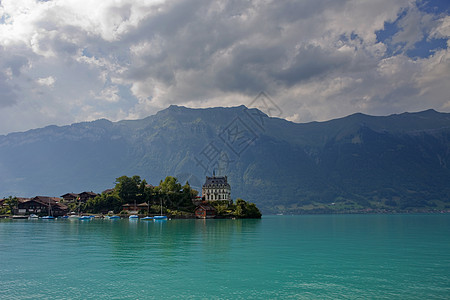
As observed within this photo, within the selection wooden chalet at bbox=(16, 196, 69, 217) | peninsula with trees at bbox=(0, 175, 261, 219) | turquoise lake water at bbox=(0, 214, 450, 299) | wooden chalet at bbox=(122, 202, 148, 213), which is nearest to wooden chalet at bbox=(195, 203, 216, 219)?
peninsula with trees at bbox=(0, 175, 261, 219)

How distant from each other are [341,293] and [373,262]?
16.7 m

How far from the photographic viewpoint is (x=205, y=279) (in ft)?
109

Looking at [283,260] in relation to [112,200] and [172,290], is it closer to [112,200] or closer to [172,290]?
[172,290]

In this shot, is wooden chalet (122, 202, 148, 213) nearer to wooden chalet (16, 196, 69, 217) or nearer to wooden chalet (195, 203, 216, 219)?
wooden chalet (195, 203, 216, 219)

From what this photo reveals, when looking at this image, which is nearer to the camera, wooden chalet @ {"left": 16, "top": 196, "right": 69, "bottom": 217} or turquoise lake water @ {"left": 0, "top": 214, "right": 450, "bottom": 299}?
turquoise lake water @ {"left": 0, "top": 214, "right": 450, "bottom": 299}

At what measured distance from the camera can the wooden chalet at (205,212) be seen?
167300mm

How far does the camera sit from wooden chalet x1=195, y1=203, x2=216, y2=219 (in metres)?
167

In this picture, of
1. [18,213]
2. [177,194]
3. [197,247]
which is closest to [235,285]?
[197,247]

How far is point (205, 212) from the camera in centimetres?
16788

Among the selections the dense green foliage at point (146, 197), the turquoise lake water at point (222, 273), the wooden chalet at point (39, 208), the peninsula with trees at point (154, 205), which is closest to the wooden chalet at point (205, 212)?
the peninsula with trees at point (154, 205)

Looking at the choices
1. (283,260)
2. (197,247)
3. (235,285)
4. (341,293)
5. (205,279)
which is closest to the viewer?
(341,293)

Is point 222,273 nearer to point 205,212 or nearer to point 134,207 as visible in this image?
point 205,212

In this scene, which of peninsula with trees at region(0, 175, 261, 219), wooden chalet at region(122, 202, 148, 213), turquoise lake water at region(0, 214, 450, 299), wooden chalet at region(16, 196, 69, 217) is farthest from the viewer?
wooden chalet at region(16, 196, 69, 217)

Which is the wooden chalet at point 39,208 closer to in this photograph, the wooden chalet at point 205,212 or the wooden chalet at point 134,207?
the wooden chalet at point 134,207
